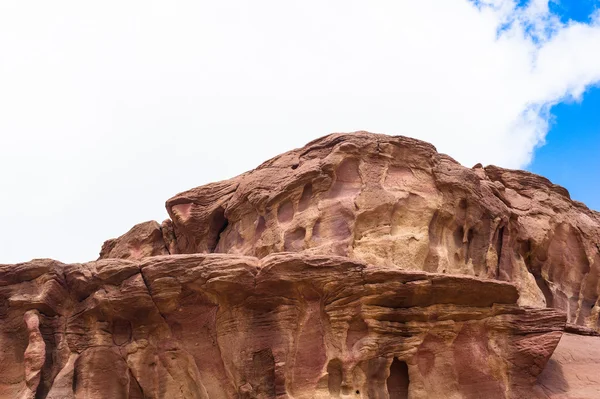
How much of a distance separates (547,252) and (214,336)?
15234 millimetres

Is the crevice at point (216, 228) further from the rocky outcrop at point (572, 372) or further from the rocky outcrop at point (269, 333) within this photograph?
the rocky outcrop at point (572, 372)

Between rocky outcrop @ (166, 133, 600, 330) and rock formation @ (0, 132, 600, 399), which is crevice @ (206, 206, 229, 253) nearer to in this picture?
rocky outcrop @ (166, 133, 600, 330)

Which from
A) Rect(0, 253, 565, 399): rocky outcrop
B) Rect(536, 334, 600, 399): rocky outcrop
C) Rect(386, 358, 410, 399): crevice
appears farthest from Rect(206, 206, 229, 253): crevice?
Rect(536, 334, 600, 399): rocky outcrop

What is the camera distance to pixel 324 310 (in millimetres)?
17578

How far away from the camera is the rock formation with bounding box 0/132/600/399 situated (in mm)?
17328

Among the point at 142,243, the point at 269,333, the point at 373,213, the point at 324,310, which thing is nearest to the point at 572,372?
the point at 324,310

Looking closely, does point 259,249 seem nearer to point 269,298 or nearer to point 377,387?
point 269,298

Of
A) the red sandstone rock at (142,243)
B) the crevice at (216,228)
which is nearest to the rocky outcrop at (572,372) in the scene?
the crevice at (216,228)

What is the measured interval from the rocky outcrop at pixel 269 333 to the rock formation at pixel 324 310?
0.12 ft

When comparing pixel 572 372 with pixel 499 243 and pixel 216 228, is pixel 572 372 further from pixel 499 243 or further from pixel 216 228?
pixel 216 228

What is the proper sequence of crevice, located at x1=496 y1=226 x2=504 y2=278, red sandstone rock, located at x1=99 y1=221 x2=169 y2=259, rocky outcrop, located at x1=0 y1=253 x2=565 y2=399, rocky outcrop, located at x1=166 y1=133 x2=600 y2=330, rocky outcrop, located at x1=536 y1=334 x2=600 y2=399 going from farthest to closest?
red sandstone rock, located at x1=99 y1=221 x2=169 y2=259 < crevice, located at x1=496 y1=226 x2=504 y2=278 < rocky outcrop, located at x1=166 y1=133 x2=600 y2=330 < rocky outcrop, located at x1=536 y1=334 x2=600 y2=399 < rocky outcrop, located at x1=0 y1=253 x2=565 y2=399

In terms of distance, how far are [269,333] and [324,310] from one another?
162 cm

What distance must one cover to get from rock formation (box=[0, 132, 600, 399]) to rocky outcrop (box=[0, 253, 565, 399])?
37mm

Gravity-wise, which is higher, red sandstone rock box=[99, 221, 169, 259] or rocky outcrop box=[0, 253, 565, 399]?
red sandstone rock box=[99, 221, 169, 259]
